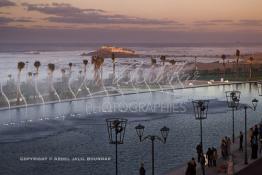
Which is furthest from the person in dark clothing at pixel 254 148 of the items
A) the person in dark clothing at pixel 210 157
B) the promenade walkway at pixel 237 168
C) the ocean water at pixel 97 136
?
the ocean water at pixel 97 136

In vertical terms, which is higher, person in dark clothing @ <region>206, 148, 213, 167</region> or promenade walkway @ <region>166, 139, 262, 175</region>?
person in dark clothing @ <region>206, 148, 213, 167</region>

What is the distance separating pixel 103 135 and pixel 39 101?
52.2ft

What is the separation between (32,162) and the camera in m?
14.6

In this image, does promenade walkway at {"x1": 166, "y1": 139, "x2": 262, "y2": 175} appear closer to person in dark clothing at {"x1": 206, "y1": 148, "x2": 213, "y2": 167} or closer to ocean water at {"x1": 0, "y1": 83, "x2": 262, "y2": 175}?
person in dark clothing at {"x1": 206, "y1": 148, "x2": 213, "y2": 167}

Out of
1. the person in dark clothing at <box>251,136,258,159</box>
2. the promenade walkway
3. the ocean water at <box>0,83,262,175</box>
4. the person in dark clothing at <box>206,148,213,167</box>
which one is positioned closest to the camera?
the promenade walkway

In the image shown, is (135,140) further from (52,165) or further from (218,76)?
(218,76)

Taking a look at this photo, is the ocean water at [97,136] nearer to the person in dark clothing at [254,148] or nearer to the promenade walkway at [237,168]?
the promenade walkway at [237,168]

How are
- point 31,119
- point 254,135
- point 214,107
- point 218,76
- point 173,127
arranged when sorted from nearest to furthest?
point 254,135, point 173,127, point 31,119, point 214,107, point 218,76

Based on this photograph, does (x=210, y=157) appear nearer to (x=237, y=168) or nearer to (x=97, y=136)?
(x=237, y=168)

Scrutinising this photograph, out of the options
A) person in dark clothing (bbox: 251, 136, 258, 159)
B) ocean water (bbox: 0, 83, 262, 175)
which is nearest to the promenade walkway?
person in dark clothing (bbox: 251, 136, 258, 159)

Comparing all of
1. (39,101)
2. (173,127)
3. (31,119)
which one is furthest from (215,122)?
(39,101)

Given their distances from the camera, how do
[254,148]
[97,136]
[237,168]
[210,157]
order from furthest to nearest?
[97,136], [254,148], [210,157], [237,168]

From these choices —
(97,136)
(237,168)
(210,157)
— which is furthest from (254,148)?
(97,136)

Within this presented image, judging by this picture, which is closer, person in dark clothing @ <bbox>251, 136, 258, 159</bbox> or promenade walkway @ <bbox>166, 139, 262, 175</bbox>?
promenade walkway @ <bbox>166, 139, 262, 175</bbox>
